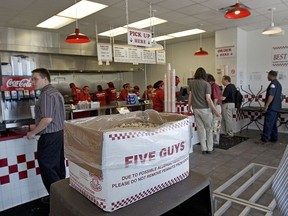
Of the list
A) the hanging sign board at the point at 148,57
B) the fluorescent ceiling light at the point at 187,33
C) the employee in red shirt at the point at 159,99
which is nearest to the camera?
the employee in red shirt at the point at 159,99

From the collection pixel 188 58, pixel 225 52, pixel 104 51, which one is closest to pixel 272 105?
pixel 225 52

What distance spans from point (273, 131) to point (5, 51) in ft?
23.2

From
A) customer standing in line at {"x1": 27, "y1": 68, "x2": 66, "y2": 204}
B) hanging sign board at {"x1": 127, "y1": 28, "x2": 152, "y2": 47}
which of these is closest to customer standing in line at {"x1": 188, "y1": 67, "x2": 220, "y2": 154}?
hanging sign board at {"x1": 127, "y1": 28, "x2": 152, "y2": 47}

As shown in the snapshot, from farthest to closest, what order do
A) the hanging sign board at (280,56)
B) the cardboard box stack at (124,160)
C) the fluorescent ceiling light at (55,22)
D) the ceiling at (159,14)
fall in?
the hanging sign board at (280,56) → the fluorescent ceiling light at (55,22) → the ceiling at (159,14) → the cardboard box stack at (124,160)

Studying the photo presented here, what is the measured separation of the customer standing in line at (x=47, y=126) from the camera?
7.80 feet

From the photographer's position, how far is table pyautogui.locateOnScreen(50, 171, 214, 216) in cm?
93

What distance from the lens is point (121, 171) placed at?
0.90 meters

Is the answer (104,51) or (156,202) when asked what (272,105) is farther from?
(156,202)

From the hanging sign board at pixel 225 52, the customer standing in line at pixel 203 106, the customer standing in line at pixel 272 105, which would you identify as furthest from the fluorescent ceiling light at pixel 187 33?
the customer standing in line at pixel 203 106

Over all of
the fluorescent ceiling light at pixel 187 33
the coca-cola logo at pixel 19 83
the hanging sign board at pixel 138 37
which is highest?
the fluorescent ceiling light at pixel 187 33

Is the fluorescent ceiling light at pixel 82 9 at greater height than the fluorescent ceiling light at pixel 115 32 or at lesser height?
lesser

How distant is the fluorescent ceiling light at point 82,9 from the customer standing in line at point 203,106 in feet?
7.81

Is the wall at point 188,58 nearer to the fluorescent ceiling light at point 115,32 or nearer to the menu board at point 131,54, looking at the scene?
the menu board at point 131,54

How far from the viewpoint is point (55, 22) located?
5801 millimetres
